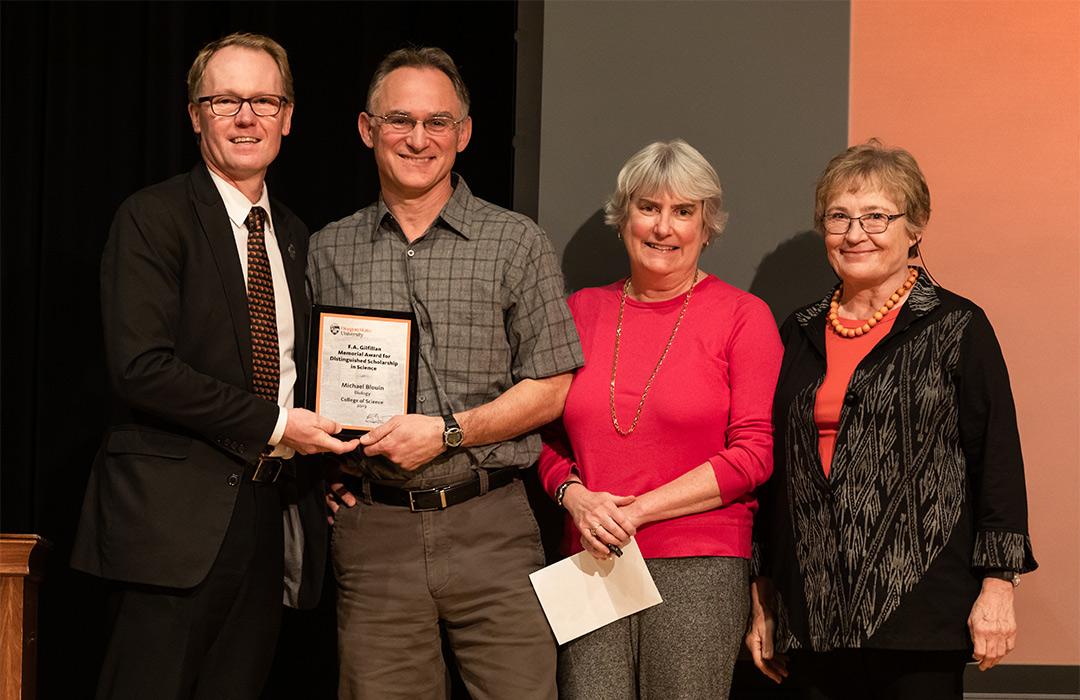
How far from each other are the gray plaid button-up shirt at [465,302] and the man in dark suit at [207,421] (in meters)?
0.17

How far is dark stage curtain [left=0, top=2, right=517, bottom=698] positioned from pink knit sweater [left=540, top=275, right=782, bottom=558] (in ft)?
4.78

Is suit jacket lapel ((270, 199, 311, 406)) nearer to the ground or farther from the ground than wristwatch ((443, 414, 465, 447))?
farther from the ground

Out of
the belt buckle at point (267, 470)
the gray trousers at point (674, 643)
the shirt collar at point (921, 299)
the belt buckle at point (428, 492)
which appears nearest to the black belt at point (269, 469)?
the belt buckle at point (267, 470)

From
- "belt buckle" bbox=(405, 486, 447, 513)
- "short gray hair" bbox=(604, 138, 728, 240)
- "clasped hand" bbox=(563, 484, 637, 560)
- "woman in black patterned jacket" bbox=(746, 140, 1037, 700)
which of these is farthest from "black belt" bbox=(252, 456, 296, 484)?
"woman in black patterned jacket" bbox=(746, 140, 1037, 700)

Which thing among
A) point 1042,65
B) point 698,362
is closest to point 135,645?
point 698,362

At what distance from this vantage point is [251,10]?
11.9ft

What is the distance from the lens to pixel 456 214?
8.20 feet

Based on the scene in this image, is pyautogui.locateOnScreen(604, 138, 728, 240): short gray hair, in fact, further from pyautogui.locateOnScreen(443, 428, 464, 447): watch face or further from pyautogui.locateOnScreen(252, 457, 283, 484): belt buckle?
pyautogui.locateOnScreen(252, 457, 283, 484): belt buckle

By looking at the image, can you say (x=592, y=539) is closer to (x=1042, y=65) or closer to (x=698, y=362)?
(x=698, y=362)

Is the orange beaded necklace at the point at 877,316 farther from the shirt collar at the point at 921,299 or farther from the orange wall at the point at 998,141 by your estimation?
the orange wall at the point at 998,141

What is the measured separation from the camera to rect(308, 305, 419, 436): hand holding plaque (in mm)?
2324

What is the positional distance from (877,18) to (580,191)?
970mm

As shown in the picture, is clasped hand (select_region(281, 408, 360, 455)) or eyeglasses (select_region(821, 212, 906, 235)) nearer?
clasped hand (select_region(281, 408, 360, 455))

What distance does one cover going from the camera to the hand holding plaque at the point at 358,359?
2324mm
